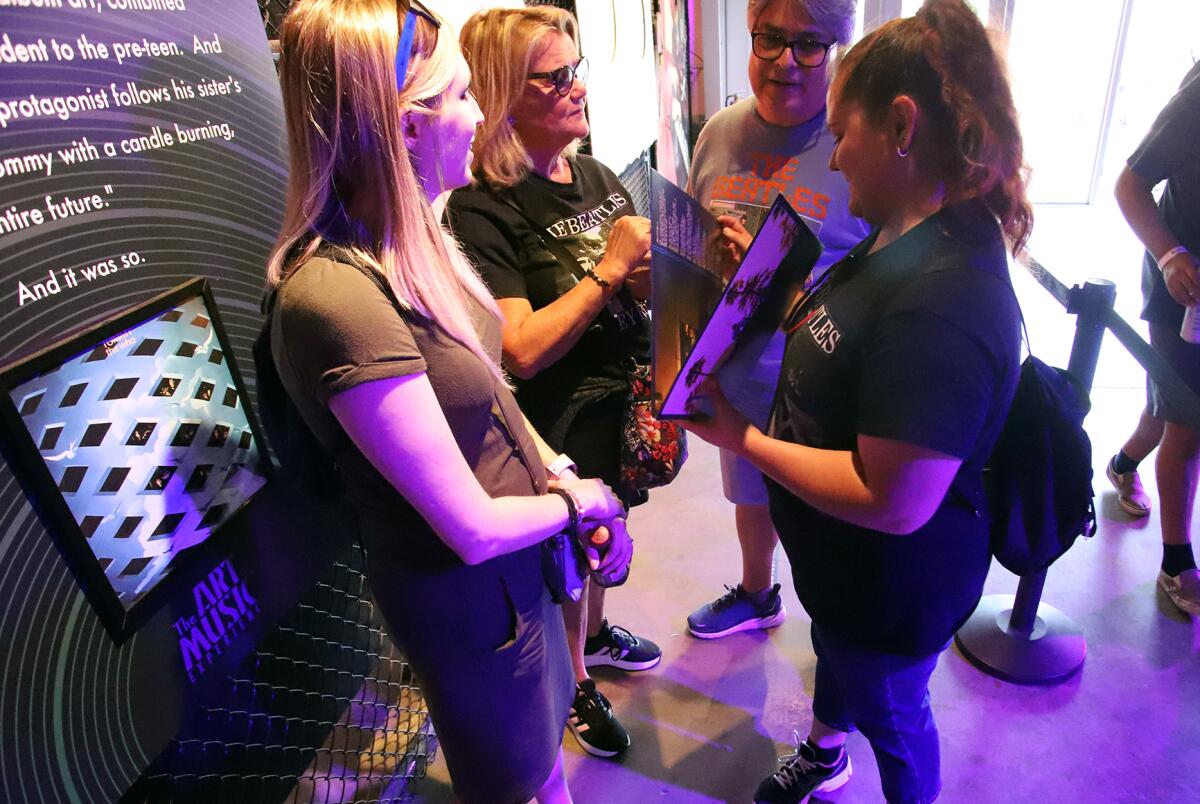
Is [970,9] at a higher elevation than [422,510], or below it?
higher

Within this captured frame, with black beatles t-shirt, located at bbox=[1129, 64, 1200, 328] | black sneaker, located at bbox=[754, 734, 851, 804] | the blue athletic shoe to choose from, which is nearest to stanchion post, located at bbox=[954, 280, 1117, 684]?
black beatles t-shirt, located at bbox=[1129, 64, 1200, 328]

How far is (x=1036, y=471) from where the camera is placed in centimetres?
122

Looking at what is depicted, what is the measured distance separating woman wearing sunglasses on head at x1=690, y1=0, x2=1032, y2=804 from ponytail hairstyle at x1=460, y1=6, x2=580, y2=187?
27.0 inches

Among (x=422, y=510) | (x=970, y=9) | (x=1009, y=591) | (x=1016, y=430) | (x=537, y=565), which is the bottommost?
(x=1009, y=591)

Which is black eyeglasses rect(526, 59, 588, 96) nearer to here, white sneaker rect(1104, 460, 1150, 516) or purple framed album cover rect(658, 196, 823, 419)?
purple framed album cover rect(658, 196, 823, 419)

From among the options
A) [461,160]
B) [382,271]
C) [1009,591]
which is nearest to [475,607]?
[382,271]

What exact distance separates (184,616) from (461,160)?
2.69ft

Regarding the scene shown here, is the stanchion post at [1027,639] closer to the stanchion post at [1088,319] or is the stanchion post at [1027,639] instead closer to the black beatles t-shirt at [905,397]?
the stanchion post at [1088,319]

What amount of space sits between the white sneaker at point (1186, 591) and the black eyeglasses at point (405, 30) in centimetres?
268

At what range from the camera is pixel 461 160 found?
108 centimetres

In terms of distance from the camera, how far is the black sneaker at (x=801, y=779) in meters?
1.70

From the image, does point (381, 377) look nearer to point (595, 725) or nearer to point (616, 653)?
point (595, 725)

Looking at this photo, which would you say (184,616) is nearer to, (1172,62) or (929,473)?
(929,473)

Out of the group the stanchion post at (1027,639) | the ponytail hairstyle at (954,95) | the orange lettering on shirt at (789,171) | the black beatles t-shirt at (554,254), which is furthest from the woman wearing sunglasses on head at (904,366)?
the stanchion post at (1027,639)
